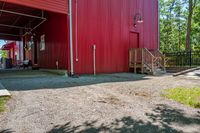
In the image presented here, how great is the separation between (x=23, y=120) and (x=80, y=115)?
3.10 feet

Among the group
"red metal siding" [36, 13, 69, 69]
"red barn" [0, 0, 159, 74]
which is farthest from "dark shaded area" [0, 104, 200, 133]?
"red metal siding" [36, 13, 69, 69]

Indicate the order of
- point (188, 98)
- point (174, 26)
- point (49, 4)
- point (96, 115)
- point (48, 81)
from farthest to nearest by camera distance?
1. point (174, 26)
2. point (49, 4)
3. point (48, 81)
4. point (188, 98)
5. point (96, 115)

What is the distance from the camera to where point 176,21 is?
3512 cm

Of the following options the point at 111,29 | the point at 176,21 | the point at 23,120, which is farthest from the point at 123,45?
the point at 176,21

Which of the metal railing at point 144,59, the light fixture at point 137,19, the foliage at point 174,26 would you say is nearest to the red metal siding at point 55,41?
the metal railing at point 144,59

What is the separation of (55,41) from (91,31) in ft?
7.34

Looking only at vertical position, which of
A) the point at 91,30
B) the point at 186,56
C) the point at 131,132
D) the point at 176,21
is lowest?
the point at 131,132

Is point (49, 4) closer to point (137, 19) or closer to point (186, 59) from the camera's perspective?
point (137, 19)

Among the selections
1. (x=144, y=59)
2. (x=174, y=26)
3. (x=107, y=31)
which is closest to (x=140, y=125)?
(x=144, y=59)

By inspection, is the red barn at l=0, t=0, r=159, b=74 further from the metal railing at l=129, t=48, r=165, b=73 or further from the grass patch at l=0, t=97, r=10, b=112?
the grass patch at l=0, t=97, r=10, b=112

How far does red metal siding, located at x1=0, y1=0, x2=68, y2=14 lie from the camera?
943 centimetres

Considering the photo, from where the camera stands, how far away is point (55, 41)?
12656 mm

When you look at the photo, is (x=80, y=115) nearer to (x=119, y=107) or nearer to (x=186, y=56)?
(x=119, y=107)

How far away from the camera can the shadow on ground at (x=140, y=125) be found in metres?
3.30
